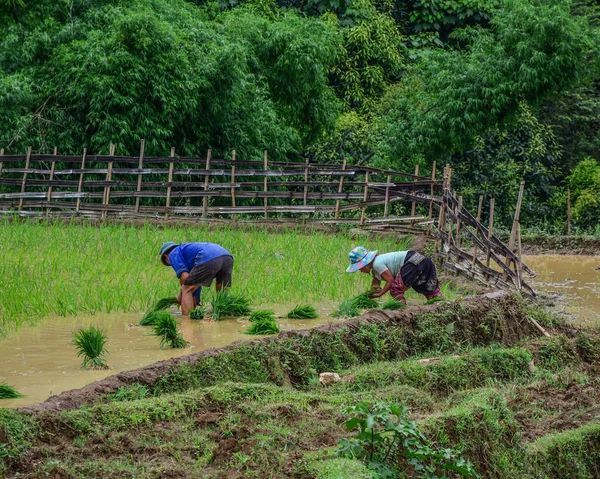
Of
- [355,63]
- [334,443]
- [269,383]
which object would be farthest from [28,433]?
[355,63]

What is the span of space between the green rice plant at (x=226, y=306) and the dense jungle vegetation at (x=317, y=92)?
30.5 feet

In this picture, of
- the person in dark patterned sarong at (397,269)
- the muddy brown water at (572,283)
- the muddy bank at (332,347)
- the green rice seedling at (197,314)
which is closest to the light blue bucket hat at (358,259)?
the person in dark patterned sarong at (397,269)

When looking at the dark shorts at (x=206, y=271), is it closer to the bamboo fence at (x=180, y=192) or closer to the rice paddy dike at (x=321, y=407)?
the rice paddy dike at (x=321, y=407)

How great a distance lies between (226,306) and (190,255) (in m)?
0.61

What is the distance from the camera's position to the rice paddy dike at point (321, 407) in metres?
4.79

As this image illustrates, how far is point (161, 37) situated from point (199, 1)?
835 centimetres

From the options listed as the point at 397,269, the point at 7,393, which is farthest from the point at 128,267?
the point at 7,393

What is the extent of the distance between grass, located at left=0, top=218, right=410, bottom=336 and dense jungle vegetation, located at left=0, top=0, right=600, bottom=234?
3708 mm

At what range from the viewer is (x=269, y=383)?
259 inches

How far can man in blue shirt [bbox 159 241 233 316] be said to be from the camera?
892 centimetres

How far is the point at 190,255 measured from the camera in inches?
357

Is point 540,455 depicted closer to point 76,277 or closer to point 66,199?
point 76,277

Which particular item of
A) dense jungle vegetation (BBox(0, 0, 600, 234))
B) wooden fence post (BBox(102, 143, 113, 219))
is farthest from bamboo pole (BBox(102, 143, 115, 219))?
dense jungle vegetation (BBox(0, 0, 600, 234))

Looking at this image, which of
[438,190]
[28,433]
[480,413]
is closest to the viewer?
[28,433]
